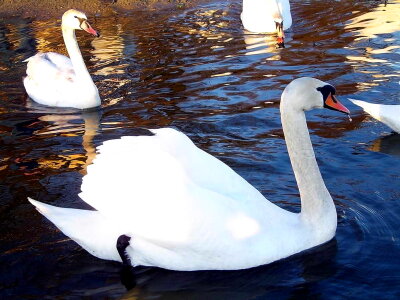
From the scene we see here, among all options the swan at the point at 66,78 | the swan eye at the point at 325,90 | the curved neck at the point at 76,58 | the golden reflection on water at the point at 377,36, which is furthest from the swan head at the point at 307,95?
the curved neck at the point at 76,58

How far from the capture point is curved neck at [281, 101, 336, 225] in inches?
191

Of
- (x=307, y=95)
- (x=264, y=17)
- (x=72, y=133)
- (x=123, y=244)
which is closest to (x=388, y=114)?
(x=307, y=95)

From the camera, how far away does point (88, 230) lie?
473 centimetres

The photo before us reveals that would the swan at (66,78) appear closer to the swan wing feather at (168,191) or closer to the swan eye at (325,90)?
the swan wing feather at (168,191)

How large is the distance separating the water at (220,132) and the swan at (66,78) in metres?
0.19

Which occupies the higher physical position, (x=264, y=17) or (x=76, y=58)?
(x=76, y=58)

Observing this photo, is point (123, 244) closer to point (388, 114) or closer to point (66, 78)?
point (388, 114)

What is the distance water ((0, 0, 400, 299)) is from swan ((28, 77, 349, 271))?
7.1 inches

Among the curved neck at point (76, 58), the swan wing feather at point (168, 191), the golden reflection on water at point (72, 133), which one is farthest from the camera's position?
the curved neck at point (76, 58)

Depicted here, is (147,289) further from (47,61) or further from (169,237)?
(47,61)

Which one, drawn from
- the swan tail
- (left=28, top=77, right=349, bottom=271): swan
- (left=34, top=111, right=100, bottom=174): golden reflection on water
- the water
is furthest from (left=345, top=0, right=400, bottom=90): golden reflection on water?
the swan tail

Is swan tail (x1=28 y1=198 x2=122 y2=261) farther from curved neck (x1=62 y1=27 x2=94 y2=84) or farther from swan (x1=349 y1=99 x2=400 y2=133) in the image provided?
curved neck (x1=62 y1=27 x2=94 y2=84)

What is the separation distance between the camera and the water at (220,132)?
15.2 ft

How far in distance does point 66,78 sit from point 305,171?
5095 mm
